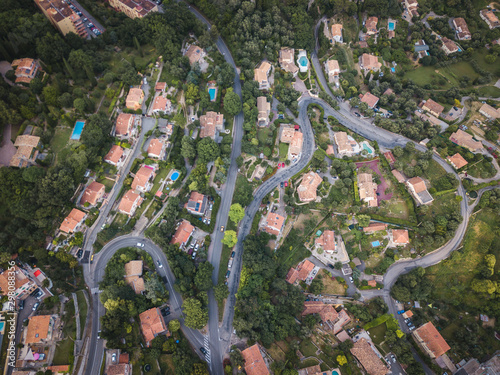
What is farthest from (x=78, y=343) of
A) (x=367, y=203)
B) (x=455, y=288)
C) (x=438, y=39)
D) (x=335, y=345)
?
(x=438, y=39)

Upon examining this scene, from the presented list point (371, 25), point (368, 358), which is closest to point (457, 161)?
point (371, 25)

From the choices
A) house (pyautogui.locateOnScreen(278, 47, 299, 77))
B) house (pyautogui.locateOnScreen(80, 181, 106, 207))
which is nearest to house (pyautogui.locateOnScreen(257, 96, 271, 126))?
house (pyautogui.locateOnScreen(278, 47, 299, 77))

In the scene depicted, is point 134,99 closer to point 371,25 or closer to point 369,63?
point 369,63

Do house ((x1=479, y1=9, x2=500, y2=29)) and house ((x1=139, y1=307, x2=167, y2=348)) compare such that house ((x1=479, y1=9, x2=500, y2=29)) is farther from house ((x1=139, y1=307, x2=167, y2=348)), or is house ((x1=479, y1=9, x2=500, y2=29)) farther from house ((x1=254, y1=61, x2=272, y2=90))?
house ((x1=139, y1=307, x2=167, y2=348))

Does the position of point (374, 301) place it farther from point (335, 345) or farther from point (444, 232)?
point (444, 232)

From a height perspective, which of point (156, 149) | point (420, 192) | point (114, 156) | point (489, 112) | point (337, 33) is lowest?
point (420, 192)

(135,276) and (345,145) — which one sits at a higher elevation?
(345,145)
